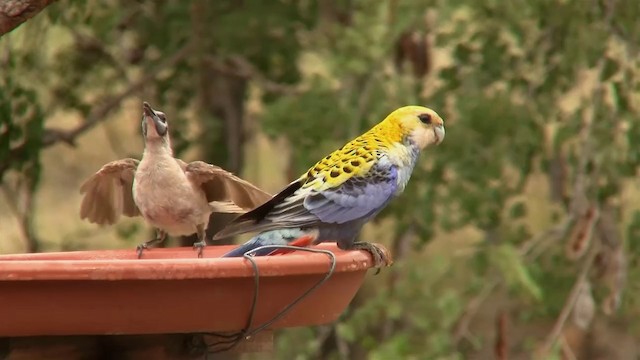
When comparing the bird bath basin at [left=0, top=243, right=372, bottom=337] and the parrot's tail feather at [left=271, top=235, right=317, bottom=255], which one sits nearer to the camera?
the bird bath basin at [left=0, top=243, right=372, bottom=337]

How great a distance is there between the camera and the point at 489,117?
4.69 meters

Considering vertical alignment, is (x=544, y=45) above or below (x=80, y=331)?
below

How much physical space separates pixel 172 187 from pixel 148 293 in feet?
2.07

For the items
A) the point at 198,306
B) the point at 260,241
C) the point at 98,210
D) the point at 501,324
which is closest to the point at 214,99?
the point at 501,324

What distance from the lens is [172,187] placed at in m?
2.78

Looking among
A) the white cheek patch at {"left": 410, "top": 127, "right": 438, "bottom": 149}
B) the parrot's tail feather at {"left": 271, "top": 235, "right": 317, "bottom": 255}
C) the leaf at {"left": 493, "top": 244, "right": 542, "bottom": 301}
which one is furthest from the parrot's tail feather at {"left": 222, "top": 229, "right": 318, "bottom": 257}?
the leaf at {"left": 493, "top": 244, "right": 542, "bottom": 301}

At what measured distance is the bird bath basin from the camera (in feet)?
6.86

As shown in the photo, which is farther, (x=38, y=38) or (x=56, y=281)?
(x=38, y=38)

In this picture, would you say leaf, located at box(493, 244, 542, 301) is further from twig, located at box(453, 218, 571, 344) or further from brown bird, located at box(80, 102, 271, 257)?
brown bird, located at box(80, 102, 271, 257)

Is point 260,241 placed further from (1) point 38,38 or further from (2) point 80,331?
(1) point 38,38

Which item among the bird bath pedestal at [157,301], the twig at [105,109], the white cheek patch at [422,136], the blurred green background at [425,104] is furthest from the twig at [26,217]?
the bird bath pedestal at [157,301]

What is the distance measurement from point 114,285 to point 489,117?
280 centimetres

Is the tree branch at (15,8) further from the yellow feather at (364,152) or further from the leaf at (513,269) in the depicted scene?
the leaf at (513,269)

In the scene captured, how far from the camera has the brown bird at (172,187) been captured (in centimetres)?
276
